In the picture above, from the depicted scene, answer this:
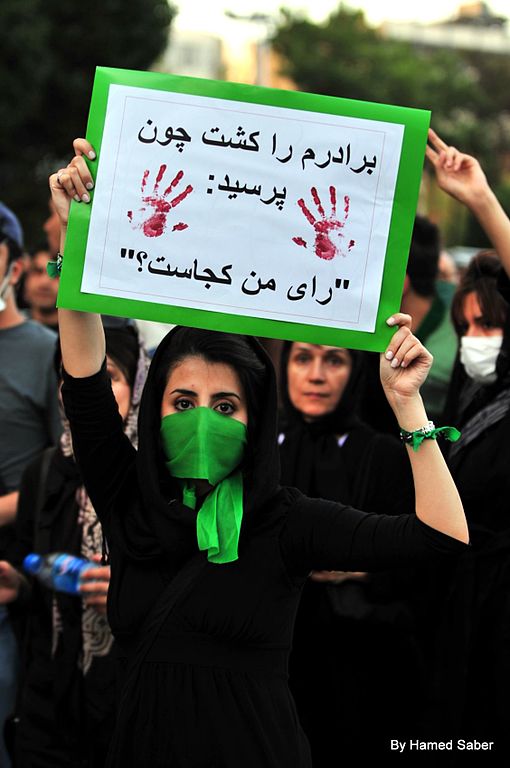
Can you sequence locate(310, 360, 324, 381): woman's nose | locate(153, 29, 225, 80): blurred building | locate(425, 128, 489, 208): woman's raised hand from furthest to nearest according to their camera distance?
locate(153, 29, 225, 80): blurred building, locate(310, 360, 324, 381): woman's nose, locate(425, 128, 489, 208): woman's raised hand

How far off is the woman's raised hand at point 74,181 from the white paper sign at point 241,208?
0.11ft

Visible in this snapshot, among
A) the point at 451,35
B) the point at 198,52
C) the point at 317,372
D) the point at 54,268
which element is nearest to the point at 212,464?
the point at 54,268

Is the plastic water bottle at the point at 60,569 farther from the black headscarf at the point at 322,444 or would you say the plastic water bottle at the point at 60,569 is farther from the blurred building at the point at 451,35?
the blurred building at the point at 451,35

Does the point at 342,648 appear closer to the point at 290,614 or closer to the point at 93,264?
the point at 290,614

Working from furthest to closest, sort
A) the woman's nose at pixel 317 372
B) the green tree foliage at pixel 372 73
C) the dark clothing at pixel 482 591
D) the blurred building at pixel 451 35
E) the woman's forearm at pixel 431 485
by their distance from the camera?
the blurred building at pixel 451 35, the green tree foliage at pixel 372 73, the woman's nose at pixel 317 372, the dark clothing at pixel 482 591, the woman's forearm at pixel 431 485

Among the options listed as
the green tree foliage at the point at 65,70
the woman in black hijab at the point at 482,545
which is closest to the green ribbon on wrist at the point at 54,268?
the woman in black hijab at the point at 482,545

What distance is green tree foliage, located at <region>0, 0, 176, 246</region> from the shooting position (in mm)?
22484

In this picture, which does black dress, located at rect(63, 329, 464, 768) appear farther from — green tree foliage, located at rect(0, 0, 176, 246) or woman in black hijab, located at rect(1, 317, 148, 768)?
green tree foliage, located at rect(0, 0, 176, 246)

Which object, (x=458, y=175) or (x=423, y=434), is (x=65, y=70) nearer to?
(x=458, y=175)

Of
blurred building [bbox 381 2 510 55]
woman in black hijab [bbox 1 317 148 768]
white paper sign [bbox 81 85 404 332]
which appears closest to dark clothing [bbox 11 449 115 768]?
woman in black hijab [bbox 1 317 148 768]

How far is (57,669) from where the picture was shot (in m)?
3.96

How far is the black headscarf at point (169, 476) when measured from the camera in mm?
2934

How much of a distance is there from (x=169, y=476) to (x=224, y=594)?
345mm

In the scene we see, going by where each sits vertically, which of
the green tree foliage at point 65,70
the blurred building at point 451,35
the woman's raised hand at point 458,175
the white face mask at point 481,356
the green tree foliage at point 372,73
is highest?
the blurred building at point 451,35
